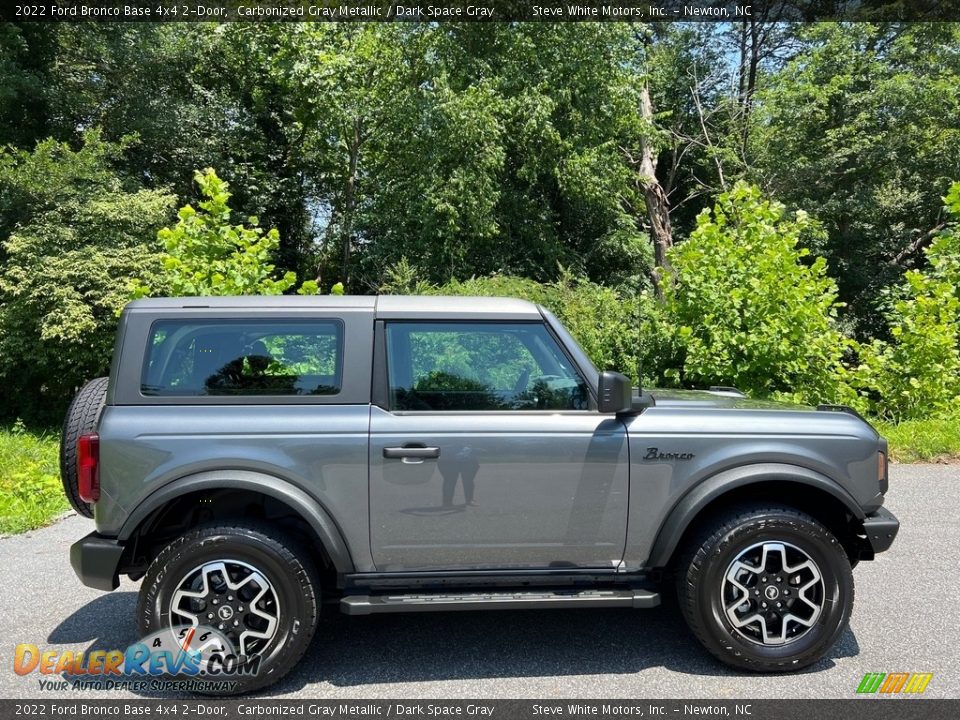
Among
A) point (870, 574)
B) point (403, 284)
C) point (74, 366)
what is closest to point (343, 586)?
point (870, 574)

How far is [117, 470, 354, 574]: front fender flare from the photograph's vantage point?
373 centimetres

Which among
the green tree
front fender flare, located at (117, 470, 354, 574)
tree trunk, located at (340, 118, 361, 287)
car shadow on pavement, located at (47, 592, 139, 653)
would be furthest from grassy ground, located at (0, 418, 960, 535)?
tree trunk, located at (340, 118, 361, 287)

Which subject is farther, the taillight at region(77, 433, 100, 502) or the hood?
the hood

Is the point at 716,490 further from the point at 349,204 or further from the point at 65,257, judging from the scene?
the point at 349,204

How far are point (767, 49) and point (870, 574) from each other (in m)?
24.2

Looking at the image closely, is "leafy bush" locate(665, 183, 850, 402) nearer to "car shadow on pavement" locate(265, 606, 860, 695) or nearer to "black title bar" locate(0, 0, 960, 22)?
"car shadow on pavement" locate(265, 606, 860, 695)

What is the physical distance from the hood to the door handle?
1280 mm

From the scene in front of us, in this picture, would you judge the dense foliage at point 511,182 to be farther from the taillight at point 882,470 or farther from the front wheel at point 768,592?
the front wheel at point 768,592

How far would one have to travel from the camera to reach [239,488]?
12.4ft

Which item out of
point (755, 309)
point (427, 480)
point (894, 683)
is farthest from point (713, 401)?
point (755, 309)

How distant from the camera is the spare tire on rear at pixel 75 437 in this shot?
4.01 metres

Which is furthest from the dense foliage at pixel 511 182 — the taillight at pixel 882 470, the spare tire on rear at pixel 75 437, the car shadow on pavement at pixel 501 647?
the spare tire on rear at pixel 75 437

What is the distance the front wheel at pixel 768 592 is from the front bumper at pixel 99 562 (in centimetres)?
271

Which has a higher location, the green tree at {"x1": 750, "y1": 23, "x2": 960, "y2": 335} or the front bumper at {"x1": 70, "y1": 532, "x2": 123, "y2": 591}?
the green tree at {"x1": 750, "y1": 23, "x2": 960, "y2": 335}
